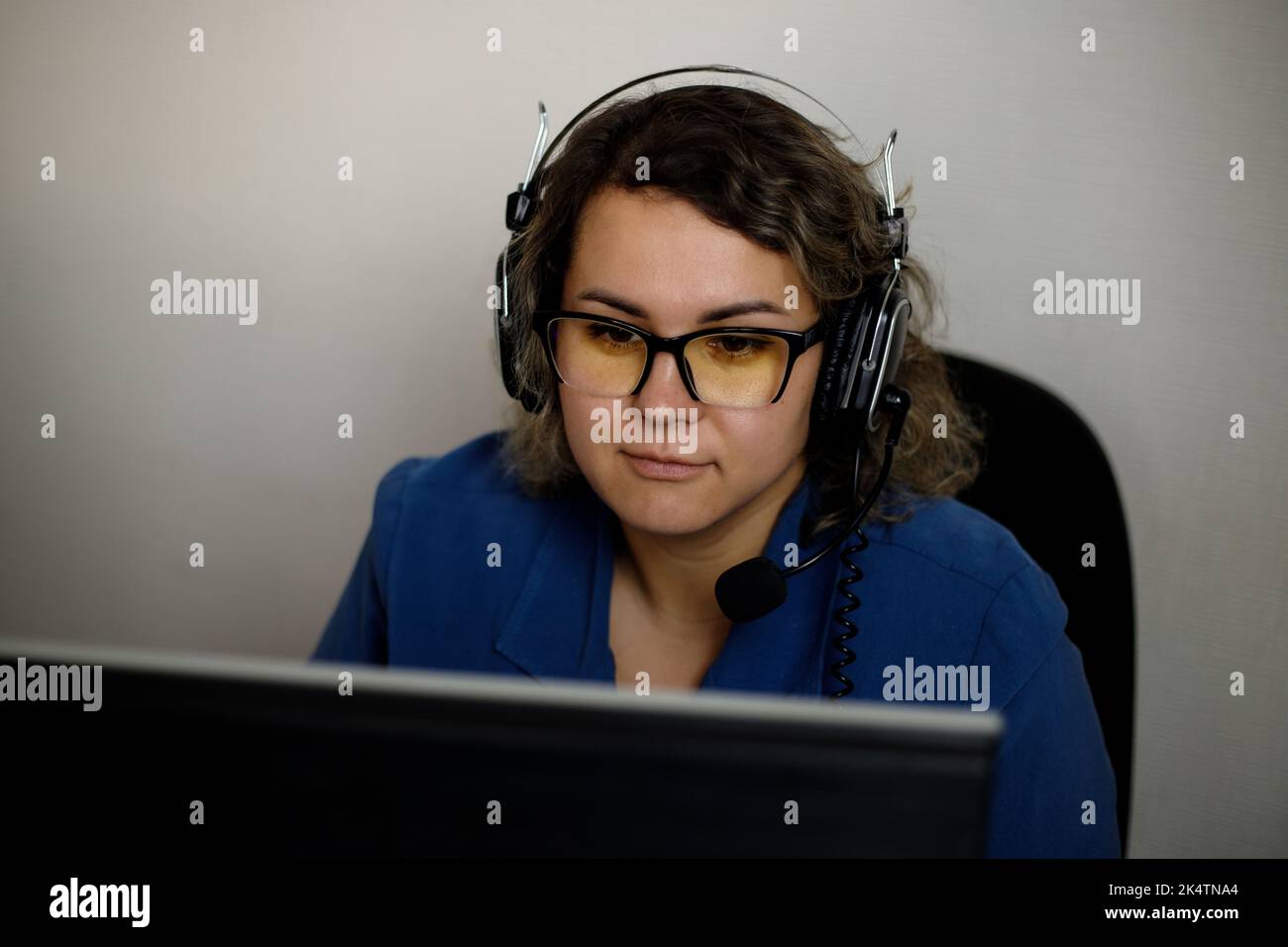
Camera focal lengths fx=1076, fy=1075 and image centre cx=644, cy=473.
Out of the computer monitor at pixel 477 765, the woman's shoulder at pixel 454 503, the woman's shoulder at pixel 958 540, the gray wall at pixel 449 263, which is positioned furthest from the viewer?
the gray wall at pixel 449 263

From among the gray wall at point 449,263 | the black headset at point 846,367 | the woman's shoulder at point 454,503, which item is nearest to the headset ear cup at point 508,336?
the black headset at point 846,367

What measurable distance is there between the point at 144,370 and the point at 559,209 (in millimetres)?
955

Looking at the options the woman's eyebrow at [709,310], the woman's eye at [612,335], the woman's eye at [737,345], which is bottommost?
the woman's eye at [737,345]

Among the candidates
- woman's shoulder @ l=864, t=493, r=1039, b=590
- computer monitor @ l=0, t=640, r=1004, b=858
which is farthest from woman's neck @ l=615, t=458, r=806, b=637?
computer monitor @ l=0, t=640, r=1004, b=858

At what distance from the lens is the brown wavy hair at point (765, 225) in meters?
0.99

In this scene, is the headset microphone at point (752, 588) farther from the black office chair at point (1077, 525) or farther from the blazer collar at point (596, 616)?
the black office chair at point (1077, 525)

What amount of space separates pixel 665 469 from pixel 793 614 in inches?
8.4

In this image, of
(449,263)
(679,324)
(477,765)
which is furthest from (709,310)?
(449,263)

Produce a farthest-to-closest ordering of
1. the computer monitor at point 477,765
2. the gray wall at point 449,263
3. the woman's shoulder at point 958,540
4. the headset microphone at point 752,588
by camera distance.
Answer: the gray wall at point 449,263 → the woman's shoulder at point 958,540 → the headset microphone at point 752,588 → the computer monitor at point 477,765

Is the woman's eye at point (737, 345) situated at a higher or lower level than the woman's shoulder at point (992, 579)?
higher

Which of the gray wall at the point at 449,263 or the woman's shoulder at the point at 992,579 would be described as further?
the gray wall at the point at 449,263

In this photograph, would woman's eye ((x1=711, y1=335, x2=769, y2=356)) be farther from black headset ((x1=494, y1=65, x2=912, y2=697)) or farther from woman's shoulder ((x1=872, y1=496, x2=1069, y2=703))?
woman's shoulder ((x1=872, y1=496, x2=1069, y2=703))

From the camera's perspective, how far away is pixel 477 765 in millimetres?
415
